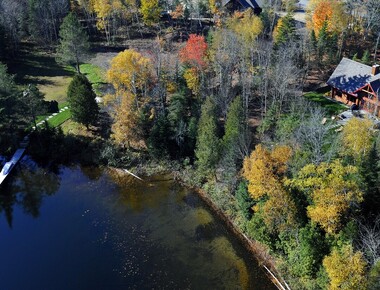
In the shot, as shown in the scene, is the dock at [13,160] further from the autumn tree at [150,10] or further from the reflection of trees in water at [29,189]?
the autumn tree at [150,10]

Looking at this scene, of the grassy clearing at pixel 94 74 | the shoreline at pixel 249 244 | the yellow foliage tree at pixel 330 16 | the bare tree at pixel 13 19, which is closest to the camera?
the shoreline at pixel 249 244

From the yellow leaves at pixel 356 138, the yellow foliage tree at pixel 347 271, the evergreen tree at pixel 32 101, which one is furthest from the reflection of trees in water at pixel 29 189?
the yellow leaves at pixel 356 138

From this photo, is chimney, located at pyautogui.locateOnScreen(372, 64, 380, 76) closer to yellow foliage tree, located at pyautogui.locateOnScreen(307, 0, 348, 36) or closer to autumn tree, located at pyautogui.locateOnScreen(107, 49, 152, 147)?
yellow foliage tree, located at pyautogui.locateOnScreen(307, 0, 348, 36)

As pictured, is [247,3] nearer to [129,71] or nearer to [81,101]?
[129,71]

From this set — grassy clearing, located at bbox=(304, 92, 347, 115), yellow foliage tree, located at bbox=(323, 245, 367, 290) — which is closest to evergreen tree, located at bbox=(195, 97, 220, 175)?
grassy clearing, located at bbox=(304, 92, 347, 115)

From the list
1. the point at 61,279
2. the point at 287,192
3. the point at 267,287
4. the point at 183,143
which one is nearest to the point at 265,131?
the point at 183,143

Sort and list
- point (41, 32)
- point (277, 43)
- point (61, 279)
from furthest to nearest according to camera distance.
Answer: point (41, 32) < point (277, 43) < point (61, 279)

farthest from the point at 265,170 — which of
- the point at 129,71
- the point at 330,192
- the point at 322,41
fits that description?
the point at 322,41

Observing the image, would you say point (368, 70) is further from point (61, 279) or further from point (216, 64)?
point (61, 279)
